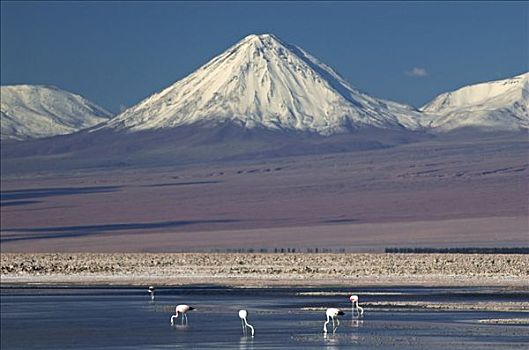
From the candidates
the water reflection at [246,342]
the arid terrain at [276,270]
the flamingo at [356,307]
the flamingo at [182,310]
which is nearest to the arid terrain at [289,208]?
the arid terrain at [276,270]

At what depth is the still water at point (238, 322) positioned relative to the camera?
1156 inches

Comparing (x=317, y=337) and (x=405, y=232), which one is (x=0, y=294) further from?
(x=405, y=232)

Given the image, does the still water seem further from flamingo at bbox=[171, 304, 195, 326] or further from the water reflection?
flamingo at bbox=[171, 304, 195, 326]

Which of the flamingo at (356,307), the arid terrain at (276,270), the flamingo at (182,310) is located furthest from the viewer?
the arid terrain at (276,270)

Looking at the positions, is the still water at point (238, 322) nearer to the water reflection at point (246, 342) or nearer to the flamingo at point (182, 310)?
the water reflection at point (246, 342)

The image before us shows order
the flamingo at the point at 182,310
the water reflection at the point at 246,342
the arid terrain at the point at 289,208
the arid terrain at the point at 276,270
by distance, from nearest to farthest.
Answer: the water reflection at the point at 246,342 → the flamingo at the point at 182,310 → the arid terrain at the point at 276,270 → the arid terrain at the point at 289,208

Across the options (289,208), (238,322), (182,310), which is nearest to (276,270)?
(182,310)

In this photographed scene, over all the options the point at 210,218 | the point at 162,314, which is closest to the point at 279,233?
the point at 210,218

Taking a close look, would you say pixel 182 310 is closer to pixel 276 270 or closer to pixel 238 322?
pixel 238 322

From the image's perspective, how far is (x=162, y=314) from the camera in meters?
37.2

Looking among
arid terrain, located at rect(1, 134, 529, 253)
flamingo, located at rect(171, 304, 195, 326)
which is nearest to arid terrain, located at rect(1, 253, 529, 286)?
flamingo, located at rect(171, 304, 195, 326)

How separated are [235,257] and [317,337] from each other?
44656 mm

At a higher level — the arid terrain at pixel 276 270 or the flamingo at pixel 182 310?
the arid terrain at pixel 276 270

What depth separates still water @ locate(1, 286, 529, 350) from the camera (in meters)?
29.4
